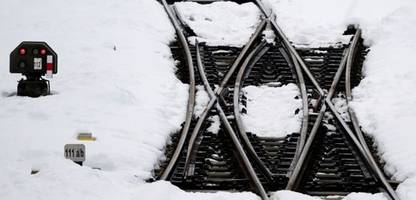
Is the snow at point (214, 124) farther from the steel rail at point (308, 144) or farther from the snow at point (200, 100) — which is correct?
the steel rail at point (308, 144)

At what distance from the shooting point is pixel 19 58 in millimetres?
12914

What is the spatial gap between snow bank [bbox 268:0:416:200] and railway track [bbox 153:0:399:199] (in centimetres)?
26

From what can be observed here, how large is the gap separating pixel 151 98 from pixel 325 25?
6435 mm

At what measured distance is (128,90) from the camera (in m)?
13.7

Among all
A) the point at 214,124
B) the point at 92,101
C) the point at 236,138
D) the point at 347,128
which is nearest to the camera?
the point at 236,138

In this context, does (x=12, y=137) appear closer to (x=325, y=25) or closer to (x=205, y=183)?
(x=205, y=183)

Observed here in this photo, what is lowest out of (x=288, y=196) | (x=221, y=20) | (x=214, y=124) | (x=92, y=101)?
(x=221, y=20)

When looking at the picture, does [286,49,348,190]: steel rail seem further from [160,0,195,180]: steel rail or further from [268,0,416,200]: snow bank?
[160,0,195,180]: steel rail

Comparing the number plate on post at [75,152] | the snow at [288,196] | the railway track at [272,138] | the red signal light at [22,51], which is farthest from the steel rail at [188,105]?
the red signal light at [22,51]

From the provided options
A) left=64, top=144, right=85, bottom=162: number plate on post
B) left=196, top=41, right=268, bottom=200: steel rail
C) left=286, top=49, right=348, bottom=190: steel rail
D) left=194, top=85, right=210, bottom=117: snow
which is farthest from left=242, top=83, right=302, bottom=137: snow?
left=64, top=144, right=85, bottom=162: number plate on post

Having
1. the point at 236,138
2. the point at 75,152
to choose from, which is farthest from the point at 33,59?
the point at 236,138

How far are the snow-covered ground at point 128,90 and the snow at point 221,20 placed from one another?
52 mm

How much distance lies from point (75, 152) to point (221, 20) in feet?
32.3

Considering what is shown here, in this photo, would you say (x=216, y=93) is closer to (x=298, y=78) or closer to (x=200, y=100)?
(x=200, y=100)
